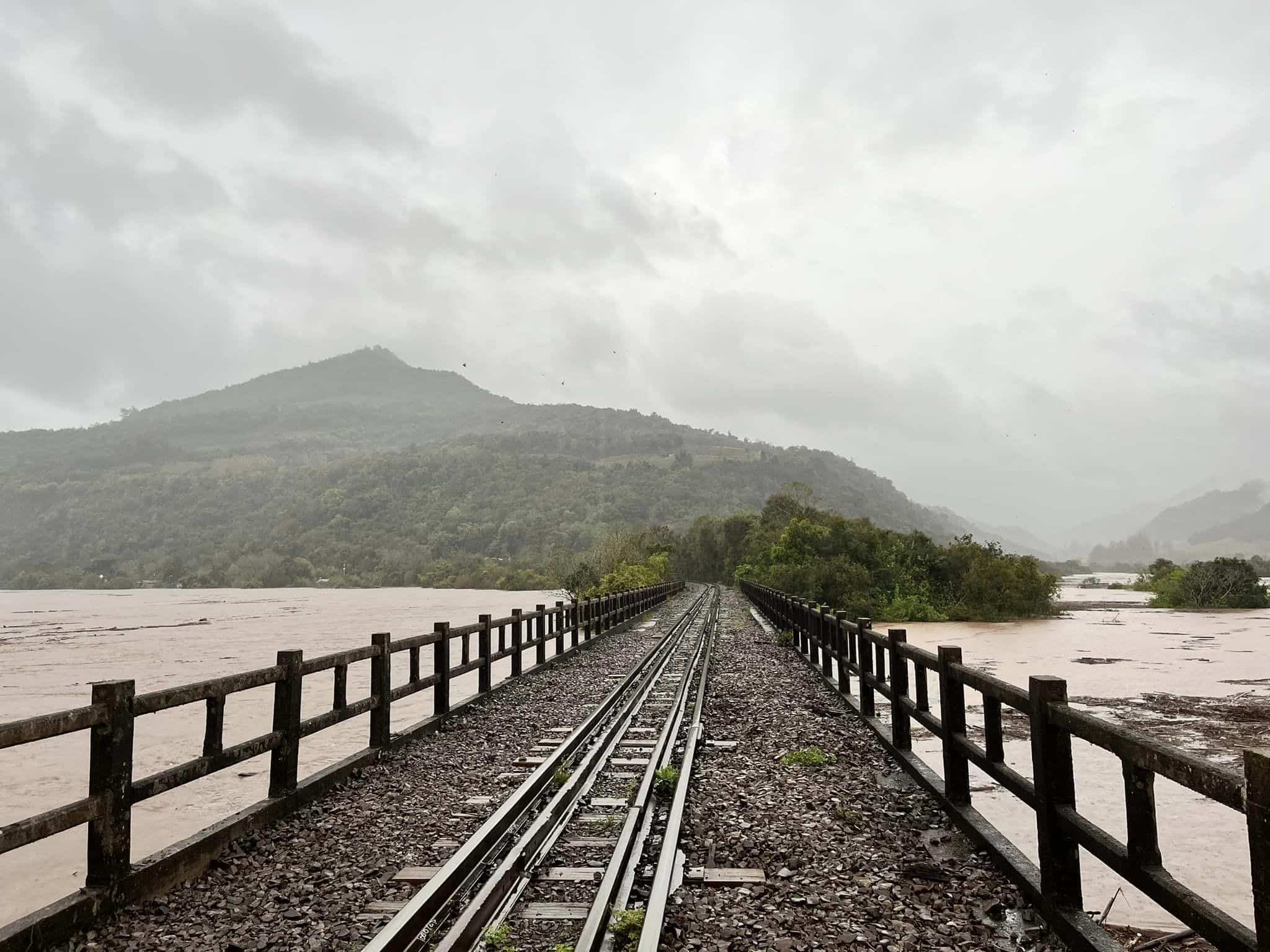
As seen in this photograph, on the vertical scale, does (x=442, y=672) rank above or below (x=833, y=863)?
above

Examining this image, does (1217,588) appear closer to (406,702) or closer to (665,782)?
(406,702)

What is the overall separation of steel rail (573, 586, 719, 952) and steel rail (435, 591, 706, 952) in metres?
0.45

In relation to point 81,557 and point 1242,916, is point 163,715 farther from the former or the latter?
point 81,557

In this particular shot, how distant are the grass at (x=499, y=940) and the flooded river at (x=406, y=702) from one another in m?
3.56

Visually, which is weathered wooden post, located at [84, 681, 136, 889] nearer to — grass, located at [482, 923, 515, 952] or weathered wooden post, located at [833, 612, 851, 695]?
grass, located at [482, 923, 515, 952]

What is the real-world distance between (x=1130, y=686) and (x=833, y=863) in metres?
12.8

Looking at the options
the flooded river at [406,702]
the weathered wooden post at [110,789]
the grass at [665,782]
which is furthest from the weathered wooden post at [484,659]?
the weathered wooden post at [110,789]

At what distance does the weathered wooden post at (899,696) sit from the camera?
734cm

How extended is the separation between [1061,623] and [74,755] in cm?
3384

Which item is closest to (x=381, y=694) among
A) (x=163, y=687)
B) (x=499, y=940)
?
(x=499, y=940)

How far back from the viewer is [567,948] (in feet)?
11.7

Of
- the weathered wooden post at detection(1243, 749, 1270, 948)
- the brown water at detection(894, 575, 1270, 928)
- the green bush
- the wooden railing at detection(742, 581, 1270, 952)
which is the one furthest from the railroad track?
the green bush

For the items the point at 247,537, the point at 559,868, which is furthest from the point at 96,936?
the point at 247,537

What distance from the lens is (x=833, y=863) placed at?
4770 millimetres
